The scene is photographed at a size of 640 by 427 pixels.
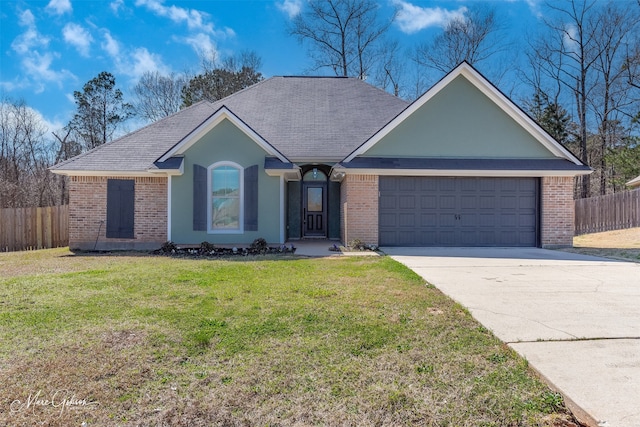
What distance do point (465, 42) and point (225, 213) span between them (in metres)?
25.5

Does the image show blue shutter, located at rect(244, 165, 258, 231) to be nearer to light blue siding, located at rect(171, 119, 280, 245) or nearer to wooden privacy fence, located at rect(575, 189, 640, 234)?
light blue siding, located at rect(171, 119, 280, 245)

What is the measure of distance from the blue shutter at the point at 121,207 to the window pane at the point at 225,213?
2.97m

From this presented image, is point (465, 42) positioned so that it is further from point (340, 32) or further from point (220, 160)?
point (220, 160)

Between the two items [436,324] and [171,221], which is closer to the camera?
[436,324]

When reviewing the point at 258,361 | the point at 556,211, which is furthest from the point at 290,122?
the point at 258,361

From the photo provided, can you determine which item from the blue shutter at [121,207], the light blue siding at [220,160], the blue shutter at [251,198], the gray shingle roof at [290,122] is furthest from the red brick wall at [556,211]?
the blue shutter at [121,207]

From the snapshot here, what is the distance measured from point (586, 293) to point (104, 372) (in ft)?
21.2

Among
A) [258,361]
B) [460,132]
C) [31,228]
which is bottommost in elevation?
[258,361]

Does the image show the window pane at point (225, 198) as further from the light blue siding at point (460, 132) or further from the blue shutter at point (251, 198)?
the light blue siding at point (460, 132)

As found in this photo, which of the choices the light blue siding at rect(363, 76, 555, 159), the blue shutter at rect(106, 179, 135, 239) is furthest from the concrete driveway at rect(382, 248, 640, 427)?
the blue shutter at rect(106, 179, 135, 239)

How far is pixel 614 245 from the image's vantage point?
14.2m

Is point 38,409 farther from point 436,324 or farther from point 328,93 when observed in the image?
point 328,93

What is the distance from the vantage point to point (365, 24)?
96.0 ft

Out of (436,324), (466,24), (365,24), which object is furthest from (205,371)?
(466,24)
